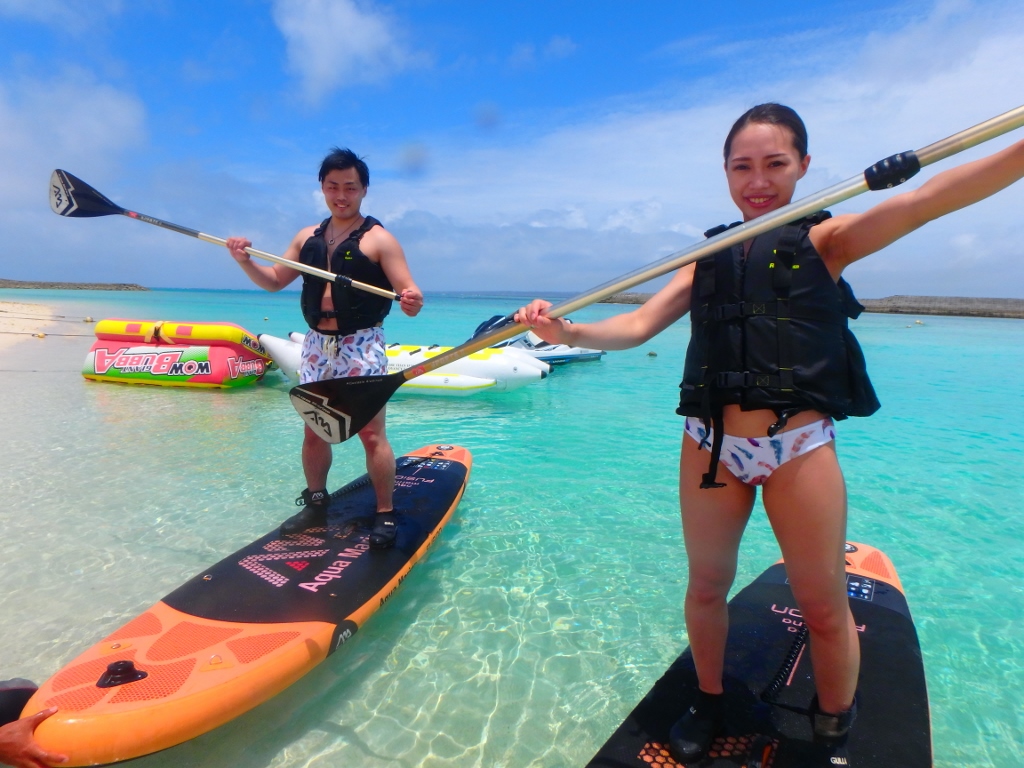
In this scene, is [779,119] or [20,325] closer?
[779,119]

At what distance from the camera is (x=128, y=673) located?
2539mm

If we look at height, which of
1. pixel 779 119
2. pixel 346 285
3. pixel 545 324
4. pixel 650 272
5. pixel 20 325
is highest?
pixel 20 325

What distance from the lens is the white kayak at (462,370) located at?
34.6 feet

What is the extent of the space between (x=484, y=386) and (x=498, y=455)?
11.8 feet

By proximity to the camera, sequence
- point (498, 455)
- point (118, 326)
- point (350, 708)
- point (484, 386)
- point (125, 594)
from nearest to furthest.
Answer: point (350, 708) < point (125, 594) < point (498, 455) < point (484, 386) < point (118, 326)

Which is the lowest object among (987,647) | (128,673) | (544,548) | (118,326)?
(987,647)

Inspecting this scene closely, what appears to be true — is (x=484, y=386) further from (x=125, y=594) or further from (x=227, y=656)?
(x=227, y=656)

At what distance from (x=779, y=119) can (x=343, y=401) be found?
254cm

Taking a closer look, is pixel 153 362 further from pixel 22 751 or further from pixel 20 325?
pixel 20 325

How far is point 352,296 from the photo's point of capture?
391 cm

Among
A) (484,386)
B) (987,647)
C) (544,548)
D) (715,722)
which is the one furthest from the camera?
(484,386)

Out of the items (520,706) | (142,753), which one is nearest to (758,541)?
(520,706)

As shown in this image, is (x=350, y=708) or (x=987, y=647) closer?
(x=350, y=708)

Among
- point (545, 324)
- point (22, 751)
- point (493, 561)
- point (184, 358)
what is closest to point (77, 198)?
point (22, 751)
